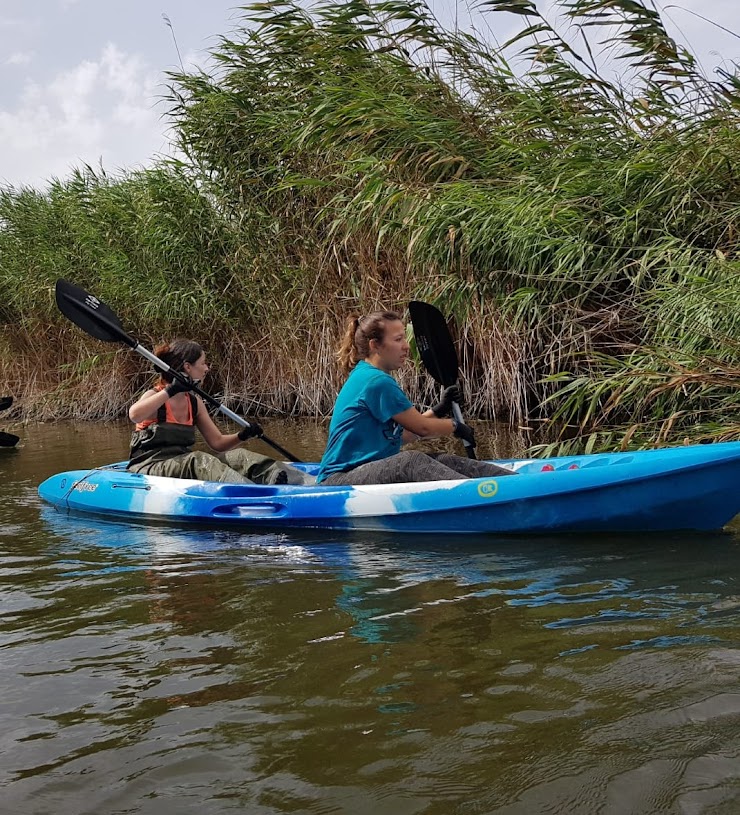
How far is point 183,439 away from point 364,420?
1369mm

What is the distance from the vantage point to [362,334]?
443 centimetres

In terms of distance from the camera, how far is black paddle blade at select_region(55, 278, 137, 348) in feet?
19.1

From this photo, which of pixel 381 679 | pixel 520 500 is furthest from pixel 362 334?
pixel 381 679

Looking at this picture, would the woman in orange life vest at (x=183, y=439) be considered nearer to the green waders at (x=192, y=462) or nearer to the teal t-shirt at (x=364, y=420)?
the green waders at (x=192, y=462)

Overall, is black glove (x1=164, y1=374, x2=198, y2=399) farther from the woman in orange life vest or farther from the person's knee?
the person's knee

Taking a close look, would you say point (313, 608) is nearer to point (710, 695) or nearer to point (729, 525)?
point (710, 695)

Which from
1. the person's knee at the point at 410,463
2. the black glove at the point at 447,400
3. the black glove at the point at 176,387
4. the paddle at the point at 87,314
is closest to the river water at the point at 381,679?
the person's knee at the point at 410,463

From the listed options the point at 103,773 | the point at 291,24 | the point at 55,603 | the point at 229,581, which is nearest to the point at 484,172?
the point at 291,24

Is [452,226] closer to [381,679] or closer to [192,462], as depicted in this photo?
[192,462]

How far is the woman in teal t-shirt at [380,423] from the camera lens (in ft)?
14.2

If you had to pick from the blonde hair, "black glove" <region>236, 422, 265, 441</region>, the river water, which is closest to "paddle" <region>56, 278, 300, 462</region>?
"black glove" <region>236, 422, 265, 441</region>

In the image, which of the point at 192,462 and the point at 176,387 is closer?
the point at 176,387

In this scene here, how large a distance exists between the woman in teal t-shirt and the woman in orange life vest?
625 mm

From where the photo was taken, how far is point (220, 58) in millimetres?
8195
